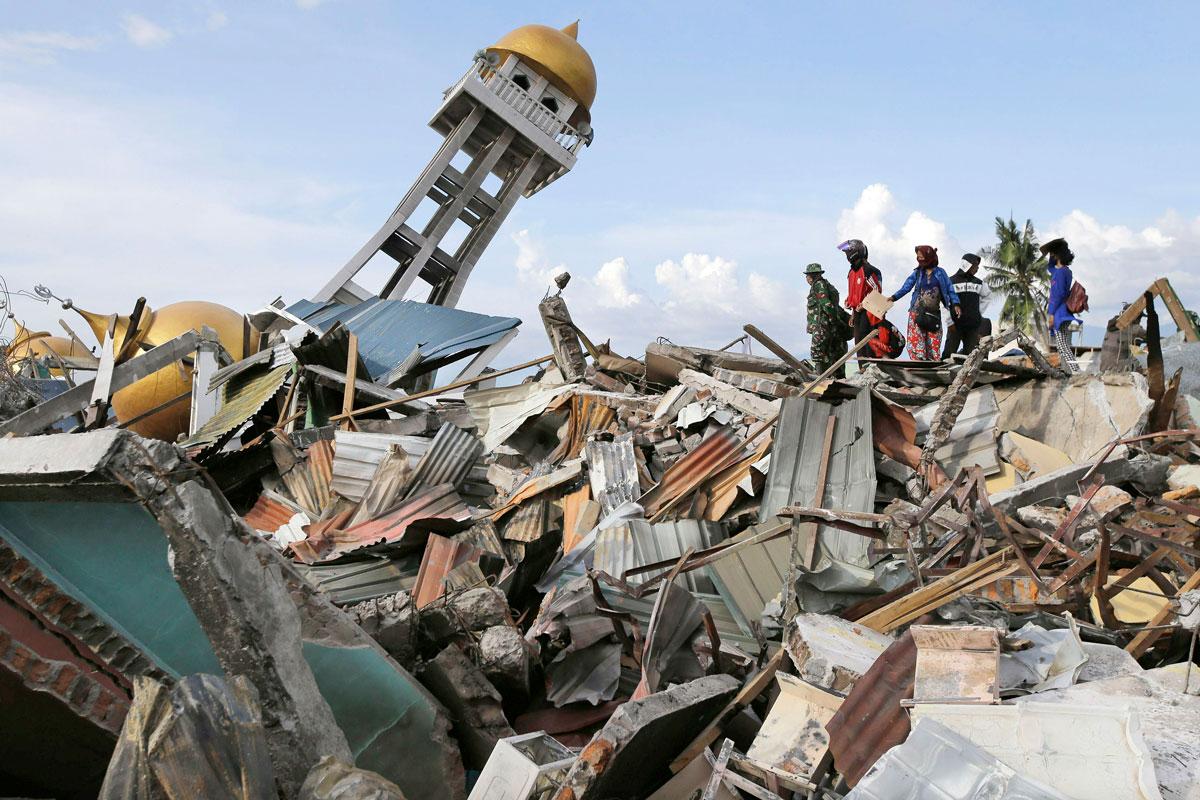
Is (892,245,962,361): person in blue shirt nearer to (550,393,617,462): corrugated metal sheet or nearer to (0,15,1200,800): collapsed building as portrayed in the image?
(0,15,1200,800): collapsed building

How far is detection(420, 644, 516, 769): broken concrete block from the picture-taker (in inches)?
154

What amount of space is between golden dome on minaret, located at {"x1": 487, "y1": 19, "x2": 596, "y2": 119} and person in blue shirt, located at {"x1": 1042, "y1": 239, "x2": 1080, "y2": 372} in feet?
40.9

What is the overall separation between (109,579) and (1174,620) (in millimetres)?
4399

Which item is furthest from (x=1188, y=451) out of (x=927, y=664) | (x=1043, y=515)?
(x=927, y=664)

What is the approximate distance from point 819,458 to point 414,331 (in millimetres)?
8819

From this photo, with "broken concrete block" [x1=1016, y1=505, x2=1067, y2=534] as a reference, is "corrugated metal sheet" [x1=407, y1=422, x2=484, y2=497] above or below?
below

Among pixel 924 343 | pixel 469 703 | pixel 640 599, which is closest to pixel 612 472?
pixel 640 599

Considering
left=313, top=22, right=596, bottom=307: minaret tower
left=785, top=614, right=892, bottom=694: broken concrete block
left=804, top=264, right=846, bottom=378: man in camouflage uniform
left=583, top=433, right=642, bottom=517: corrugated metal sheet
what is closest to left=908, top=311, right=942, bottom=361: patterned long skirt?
left=804, top=264, right=846, bottom=378: man in camouflage uniform

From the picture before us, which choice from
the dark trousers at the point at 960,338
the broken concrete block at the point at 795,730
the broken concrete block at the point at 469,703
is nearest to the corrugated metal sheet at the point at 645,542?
the broken concrete block at the point at 469,703

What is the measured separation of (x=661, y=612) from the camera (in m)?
4.26

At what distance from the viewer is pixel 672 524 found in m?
6.33

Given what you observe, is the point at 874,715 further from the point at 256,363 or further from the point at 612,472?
the point at 256,363

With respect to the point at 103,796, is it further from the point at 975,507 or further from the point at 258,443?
the point at 258,443

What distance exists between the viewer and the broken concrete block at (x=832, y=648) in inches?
143
